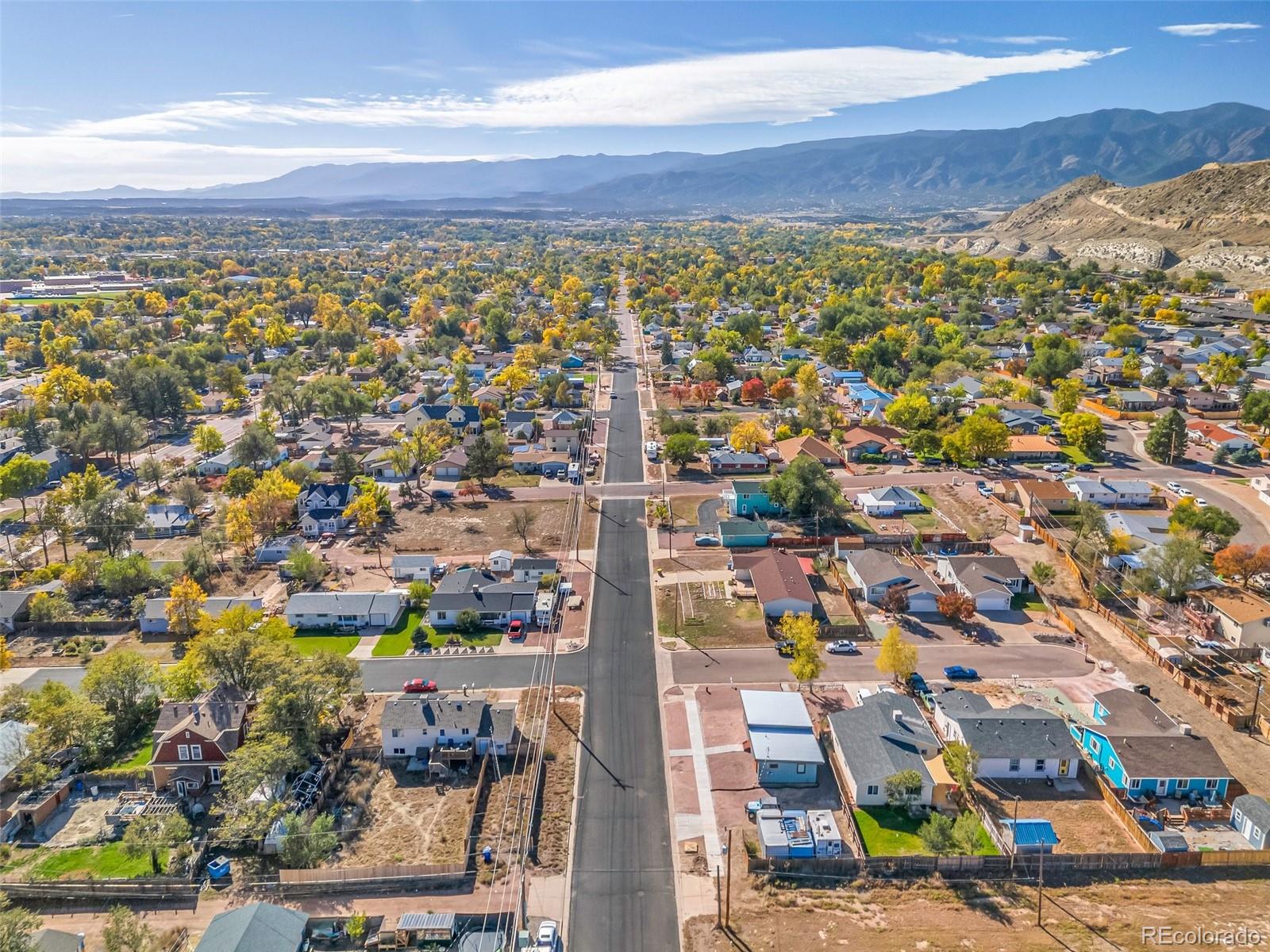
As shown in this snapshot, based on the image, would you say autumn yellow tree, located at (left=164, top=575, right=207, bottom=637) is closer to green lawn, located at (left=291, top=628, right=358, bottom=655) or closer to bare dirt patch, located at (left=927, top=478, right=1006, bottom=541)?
green lawn, located at (left=291, top=628, right=358, bottom=655)

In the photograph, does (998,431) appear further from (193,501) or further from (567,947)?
(193,501)

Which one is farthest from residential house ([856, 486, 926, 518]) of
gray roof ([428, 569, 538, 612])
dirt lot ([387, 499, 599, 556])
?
gray roof ([428, 569, 538, 612])

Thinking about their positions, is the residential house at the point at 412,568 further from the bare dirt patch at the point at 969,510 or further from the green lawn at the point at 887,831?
the bare dirt patch at the point at 969,510

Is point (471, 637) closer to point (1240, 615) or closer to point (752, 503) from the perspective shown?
point (752, 503)

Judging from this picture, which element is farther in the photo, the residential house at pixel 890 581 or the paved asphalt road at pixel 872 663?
the residential house at pixel 890 581

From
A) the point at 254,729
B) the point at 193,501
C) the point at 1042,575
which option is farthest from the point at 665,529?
the point at 193,501

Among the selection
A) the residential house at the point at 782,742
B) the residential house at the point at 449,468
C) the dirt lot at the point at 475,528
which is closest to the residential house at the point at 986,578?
the residential house at the point at 782,742

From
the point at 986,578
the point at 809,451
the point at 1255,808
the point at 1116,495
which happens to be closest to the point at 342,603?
the point at 986,578
